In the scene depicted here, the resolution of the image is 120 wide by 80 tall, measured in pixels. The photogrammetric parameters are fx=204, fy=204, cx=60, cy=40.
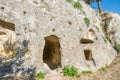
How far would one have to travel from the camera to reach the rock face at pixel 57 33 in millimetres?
13820

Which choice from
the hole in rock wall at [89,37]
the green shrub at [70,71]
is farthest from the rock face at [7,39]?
the hole in rock wall at [89,37]

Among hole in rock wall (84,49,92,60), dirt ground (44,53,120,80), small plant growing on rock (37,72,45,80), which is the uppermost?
hole in rock wall (84,49,92,60)

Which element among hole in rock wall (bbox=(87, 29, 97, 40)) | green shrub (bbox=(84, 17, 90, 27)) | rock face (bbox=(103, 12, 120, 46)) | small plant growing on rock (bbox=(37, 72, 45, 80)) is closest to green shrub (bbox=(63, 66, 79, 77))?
small plant growing on rock (bbox=(37, 72, 45, 80))

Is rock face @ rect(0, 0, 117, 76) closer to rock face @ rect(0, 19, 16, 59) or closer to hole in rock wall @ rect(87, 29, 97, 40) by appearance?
hole in rock wall @ rect(87, 29, 97, 40)

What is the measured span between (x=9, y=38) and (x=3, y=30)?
653 millimetres

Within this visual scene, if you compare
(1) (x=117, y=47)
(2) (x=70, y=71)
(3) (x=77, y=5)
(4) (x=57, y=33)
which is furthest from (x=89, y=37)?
(1) (x=117, y=47)

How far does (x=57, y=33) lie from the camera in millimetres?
16047

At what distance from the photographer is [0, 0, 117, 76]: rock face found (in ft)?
45.3

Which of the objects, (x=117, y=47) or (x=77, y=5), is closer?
A: (x=77, y=5)

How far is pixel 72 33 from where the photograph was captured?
17.3 m

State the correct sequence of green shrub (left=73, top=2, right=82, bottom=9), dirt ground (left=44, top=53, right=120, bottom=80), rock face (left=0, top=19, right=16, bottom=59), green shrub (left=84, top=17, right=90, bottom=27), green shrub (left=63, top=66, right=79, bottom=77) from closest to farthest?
rock face (left=0, top=19, right=16, bottom=59) → dirt ground (left=44, top=53, right=120, bottom=80) → green shrub (left=63, top=66, right=79, bottom=77) → green shrub (left=84, top=17, right=90, bottom=27) → green shrub (left=73, top=2, right=82, bottom=9)

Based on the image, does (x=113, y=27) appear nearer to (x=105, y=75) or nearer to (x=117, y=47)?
(x=117, y=47)

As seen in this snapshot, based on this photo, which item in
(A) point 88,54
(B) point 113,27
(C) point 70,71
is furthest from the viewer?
(B) point 113,27

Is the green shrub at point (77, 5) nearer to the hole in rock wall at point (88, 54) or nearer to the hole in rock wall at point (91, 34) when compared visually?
the hole in rock wall at point (91, 34)
